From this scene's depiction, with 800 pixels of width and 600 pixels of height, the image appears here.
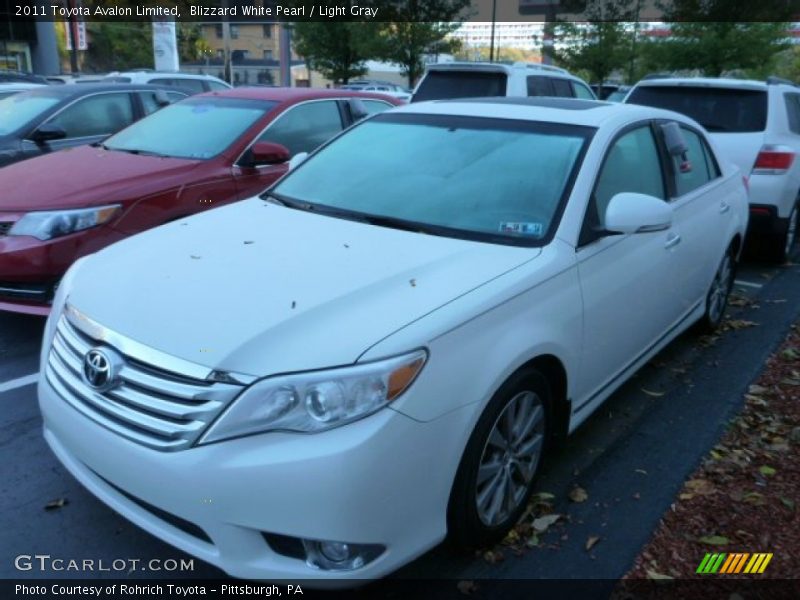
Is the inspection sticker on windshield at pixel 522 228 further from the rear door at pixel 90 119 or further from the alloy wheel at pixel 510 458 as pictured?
the rear door at pixel 90 119

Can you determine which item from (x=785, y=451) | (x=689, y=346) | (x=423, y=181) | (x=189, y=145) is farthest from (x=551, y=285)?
(x=189, y=145)

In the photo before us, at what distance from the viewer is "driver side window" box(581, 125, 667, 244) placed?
3.28 m

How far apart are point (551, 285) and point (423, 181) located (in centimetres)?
94

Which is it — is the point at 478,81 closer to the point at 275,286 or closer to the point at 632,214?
the point at 632,214

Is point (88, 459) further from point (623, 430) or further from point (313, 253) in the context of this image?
point (623, 430)

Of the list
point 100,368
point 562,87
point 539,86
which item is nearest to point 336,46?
point 562,87

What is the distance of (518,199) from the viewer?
3299mm

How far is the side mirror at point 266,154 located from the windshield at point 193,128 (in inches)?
10.1

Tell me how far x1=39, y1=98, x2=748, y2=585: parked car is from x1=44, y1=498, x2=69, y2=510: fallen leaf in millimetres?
381

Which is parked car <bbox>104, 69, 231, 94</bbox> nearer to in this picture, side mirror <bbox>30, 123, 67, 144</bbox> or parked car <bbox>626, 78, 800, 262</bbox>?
side mirror <bbox>30, 123, 67, 144</bbox>

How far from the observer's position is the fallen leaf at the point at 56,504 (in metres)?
3.04

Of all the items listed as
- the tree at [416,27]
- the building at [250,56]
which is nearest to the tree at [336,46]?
the tree at [416,27]

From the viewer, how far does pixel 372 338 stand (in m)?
2.32

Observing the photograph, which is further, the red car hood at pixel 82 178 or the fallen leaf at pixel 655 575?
the red car hood at pixel 82 178
